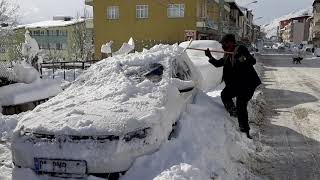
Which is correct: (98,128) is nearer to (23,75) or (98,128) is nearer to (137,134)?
(137,134)

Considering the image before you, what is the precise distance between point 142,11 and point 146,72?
34508 millimetres

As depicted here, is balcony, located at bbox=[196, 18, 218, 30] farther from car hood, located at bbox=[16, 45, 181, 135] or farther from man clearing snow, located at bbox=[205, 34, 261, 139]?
car hood, located at bbox=[16, 45, 181, 135]

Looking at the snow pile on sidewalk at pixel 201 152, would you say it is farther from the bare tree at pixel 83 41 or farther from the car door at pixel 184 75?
the bare tree at pixel 83 41

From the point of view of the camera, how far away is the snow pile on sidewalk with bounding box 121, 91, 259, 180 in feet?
15.4

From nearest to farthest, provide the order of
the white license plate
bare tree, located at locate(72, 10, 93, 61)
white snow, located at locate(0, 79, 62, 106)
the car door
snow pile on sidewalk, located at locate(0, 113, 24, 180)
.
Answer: the white license plate, snow pile on sidewalk, located at locate(0, 113, 24, 180), the car door, white snow, located at locate(0, 79, 62, 106), bare tree, located at locate(72, 10, 93, 61)

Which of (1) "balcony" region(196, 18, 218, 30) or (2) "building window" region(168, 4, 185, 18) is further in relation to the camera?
(2) "building window" region(168, 4, 185, 18)

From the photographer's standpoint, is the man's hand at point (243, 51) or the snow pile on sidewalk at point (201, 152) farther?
the man's hand at point (243, 51)

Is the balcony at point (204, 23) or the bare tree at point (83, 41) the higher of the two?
the balcony at point (204, 23)

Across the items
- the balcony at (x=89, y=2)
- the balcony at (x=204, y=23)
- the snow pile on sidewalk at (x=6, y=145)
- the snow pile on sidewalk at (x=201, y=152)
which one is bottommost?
the snow pile on sidewalk at (x=6, y=145)

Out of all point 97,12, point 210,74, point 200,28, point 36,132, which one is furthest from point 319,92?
point 97,12

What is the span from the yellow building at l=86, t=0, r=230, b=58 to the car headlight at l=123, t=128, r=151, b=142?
111 feet

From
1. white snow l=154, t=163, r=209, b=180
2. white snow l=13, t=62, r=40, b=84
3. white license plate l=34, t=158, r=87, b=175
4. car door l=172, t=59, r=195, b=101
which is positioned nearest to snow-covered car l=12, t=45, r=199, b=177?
white license plate l=34, t=158, r=87, b=175

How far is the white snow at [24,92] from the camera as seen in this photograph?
9.81 m

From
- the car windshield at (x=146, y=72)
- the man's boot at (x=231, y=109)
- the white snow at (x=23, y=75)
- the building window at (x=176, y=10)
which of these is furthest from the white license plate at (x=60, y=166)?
the building window at (x=176, y=10)
